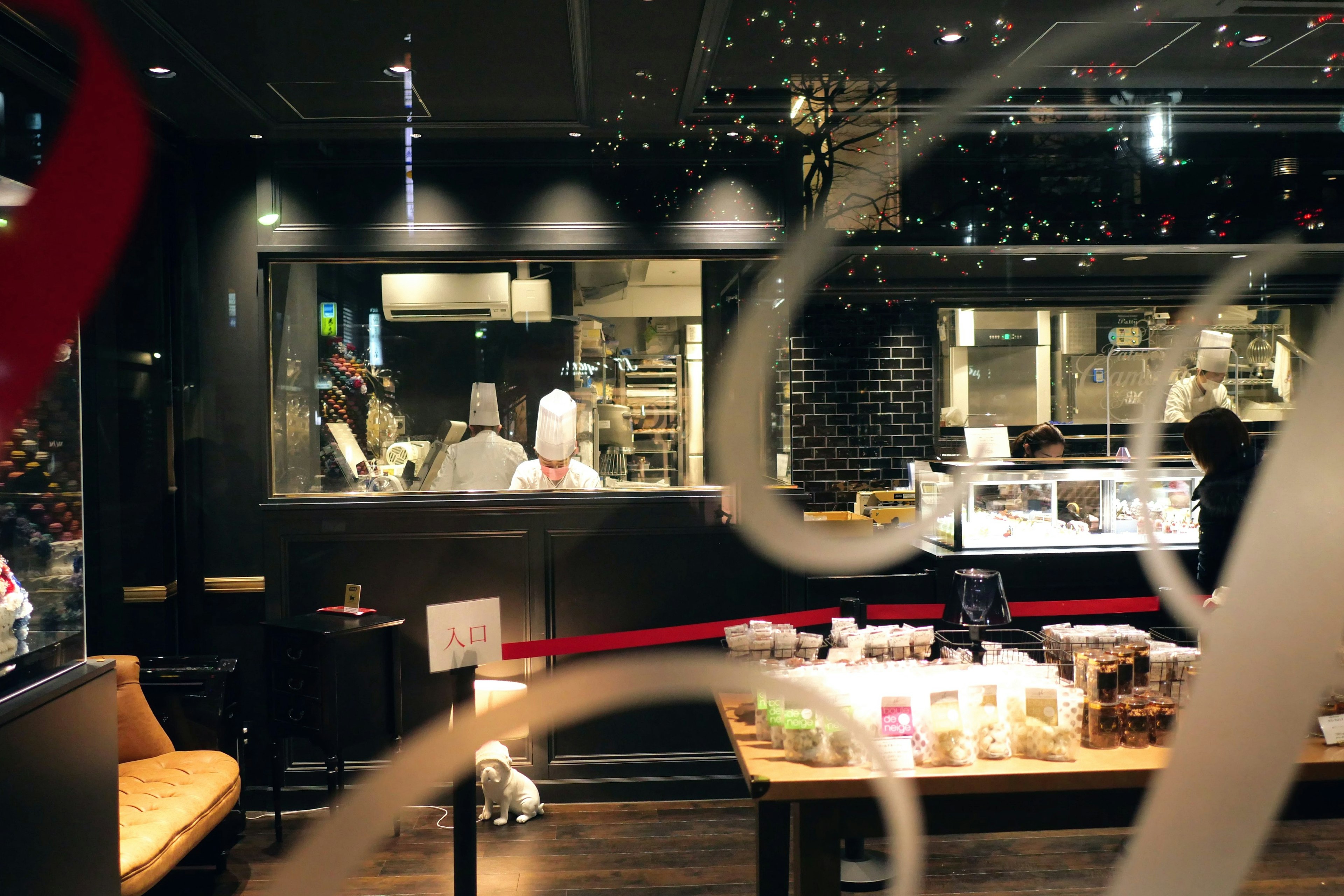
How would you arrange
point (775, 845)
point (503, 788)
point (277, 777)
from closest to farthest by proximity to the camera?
point (775, 845) → point (277, 777) → point (503, 788)

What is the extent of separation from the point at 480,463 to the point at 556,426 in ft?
1.13

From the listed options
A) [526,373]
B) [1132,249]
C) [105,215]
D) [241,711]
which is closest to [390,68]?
[105,215]

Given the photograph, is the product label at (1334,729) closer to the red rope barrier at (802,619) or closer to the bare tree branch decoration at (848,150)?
the red rope barrier at (802,619)


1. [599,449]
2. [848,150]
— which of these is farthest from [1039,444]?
[599,449]

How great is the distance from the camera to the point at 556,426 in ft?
12.0

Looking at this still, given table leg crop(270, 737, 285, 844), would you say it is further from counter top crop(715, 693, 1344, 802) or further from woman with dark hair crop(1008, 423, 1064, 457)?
woman with dark hair crop(1008, 423, 1064, 457)

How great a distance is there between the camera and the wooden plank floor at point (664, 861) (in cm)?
260

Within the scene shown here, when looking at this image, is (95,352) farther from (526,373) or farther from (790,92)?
(790,92)

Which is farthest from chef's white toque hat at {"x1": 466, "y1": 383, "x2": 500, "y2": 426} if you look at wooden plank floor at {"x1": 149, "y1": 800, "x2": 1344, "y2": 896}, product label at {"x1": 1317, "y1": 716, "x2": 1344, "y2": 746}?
product label at {"x1": 1317, "y1": 716, "x2": 1344, "y2": 746}

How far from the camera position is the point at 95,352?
9.96 ft

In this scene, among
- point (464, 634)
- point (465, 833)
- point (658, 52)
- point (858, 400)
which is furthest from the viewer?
point (858, 400)

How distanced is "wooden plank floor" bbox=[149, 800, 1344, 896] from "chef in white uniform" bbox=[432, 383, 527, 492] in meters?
1.24

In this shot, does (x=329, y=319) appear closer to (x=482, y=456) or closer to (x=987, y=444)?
(x=482, y=456)

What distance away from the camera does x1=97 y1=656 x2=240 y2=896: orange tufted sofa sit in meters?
2.14
